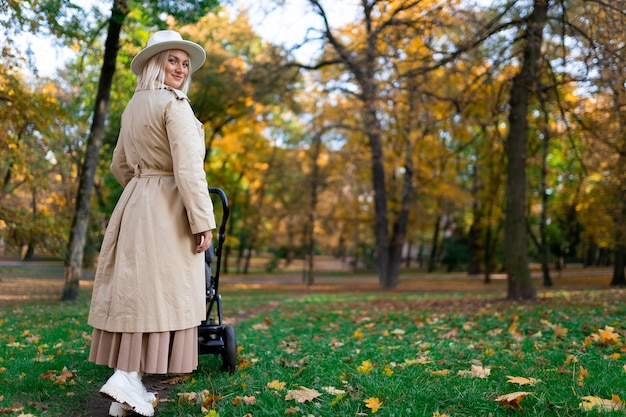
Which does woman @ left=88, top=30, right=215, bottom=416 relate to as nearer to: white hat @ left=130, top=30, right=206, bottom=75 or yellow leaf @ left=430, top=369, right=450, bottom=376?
white hat @ left=130, top=30, right=206, bottom=75

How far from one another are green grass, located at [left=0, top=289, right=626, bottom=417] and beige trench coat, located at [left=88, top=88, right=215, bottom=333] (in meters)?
0.61

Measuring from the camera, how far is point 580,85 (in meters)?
9.31

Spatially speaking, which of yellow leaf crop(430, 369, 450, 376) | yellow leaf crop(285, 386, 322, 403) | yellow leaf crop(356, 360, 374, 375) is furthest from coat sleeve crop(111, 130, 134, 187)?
yellow leaf crop(430, 369, 450, 376)

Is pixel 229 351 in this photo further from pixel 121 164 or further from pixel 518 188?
pixel 518 188

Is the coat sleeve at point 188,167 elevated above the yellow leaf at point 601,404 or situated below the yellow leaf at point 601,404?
above

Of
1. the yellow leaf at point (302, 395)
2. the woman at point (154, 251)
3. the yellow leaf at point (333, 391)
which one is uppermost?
the woman at point (154, 251)

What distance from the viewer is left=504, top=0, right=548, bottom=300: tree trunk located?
9773 millimetres

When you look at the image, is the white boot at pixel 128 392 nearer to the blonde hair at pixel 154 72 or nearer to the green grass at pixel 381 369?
the green grass at pixel 381 369

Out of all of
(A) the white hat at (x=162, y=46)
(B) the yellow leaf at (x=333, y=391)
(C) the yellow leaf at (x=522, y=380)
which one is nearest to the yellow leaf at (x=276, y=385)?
(B) the yellow leaf at (x=333, y=391)

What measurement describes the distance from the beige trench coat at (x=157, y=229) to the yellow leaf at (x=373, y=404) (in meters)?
1.19

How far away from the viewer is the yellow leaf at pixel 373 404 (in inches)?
113

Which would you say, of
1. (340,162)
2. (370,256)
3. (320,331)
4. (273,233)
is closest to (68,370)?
(320,331)

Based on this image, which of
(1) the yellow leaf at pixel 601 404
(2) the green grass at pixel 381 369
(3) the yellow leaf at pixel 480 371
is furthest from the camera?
(3) the yellow leaf at pixel 480 371

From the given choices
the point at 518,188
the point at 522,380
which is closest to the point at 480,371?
the point at 522,380
